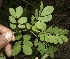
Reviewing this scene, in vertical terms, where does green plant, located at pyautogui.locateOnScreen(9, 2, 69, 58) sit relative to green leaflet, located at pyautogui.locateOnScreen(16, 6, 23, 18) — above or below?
below

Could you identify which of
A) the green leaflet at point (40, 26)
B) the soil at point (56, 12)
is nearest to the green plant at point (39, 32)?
the green leaflet at point (40, 26)

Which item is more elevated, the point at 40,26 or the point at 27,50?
the point at 40,26

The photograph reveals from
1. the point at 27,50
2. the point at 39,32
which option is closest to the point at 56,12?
the point at 39,32

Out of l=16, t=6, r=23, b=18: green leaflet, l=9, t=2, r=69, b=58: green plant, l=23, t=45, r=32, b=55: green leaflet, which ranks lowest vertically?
l=23, t=45, r=32, b=55: green leaflet

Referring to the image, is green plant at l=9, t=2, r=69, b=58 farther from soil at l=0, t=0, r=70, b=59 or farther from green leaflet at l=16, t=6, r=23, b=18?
soil at l=0, t=0, r=70, b=59

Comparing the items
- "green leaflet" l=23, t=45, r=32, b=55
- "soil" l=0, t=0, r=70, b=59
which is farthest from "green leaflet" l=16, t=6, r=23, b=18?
"soil" l=0, t=0, r=70, b=59

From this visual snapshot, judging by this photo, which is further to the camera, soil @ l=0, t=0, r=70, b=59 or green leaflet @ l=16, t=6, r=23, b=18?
soil @ l=0, t=0, r=70, b=59

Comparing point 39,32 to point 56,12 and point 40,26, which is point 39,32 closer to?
point 40,26

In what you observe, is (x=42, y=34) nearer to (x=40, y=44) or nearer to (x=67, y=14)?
(x=40, y=44)

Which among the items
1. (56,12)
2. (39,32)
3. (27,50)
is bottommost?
(27,50)
